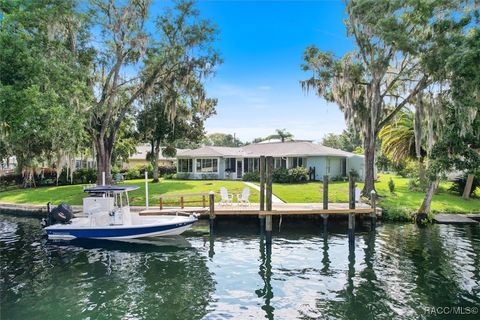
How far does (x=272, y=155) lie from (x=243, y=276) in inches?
1015

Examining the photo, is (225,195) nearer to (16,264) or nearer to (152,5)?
(16,264)

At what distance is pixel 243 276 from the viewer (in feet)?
38.0

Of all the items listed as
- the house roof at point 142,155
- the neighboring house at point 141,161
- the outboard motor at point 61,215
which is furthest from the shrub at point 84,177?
the outboard motor at point 61,215

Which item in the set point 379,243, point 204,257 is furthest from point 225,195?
point 379,243

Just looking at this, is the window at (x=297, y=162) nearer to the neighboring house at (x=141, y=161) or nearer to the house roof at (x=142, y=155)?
the neighboring house at (x=141, y=161)

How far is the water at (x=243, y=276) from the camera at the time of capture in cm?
894

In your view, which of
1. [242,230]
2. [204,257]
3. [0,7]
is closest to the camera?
[0,7]

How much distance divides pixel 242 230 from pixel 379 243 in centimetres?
675

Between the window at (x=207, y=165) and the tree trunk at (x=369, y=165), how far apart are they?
1776 centimetres

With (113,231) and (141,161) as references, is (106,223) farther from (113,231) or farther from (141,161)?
(141,161)

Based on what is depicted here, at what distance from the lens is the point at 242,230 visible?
60.8ft

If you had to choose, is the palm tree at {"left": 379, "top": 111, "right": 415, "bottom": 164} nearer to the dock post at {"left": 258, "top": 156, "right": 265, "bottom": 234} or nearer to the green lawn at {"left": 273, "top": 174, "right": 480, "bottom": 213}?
the green lawn at {"left": 273, "top": 174, "right": 480, "bottom": 213}

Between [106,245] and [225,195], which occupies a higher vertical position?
[225,195]

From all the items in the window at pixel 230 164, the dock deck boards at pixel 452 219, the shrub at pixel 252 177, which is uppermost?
the window at pixel 230 164
